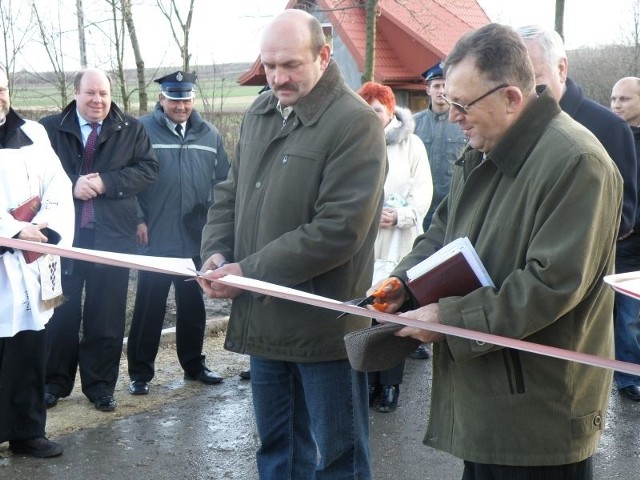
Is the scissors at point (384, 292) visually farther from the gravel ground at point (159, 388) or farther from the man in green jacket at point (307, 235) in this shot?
the gravel ground at point (159, 388)

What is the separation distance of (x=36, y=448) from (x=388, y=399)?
2.10 meters

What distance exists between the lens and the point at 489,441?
2.65 meters

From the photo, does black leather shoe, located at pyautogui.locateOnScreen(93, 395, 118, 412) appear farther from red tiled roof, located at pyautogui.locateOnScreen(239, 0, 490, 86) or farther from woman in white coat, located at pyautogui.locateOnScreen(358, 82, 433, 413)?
red tiled roof, located at pyautogui.locateOnScreen(239, 0, 490, 86)

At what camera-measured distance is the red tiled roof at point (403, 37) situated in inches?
864

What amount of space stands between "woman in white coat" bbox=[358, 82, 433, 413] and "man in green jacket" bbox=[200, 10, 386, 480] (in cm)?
203

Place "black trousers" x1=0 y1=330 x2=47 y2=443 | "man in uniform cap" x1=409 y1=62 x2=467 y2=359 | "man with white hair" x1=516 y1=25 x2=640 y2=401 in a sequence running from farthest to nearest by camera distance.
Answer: "man in uniform cap" x1=409 y1=62 x2=467 y2=359
"black trousers" x1=0 y1=330 x2=47 y2=443
"man with white hair" x1=516 y1=25 x2=640 y2=401

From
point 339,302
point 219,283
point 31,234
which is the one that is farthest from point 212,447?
point 339,302

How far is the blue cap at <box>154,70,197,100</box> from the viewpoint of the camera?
620cm

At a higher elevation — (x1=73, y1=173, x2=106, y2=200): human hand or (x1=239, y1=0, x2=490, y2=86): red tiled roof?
(x1=73, y1=173, x2=106, y2=200): human hand

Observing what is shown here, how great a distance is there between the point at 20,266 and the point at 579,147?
10.2 ft

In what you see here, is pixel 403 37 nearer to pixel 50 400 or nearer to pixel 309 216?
pixel 50 400

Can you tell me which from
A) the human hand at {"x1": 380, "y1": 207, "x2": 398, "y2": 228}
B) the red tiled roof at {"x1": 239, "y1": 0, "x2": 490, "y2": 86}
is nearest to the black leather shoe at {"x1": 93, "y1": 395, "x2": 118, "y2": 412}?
the human hand at {"x1": 380, "y1": 207, "x2": 398, "y2": 228}

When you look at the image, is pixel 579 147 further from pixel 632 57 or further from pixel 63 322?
pixel 632 57

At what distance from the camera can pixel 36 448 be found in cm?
485
